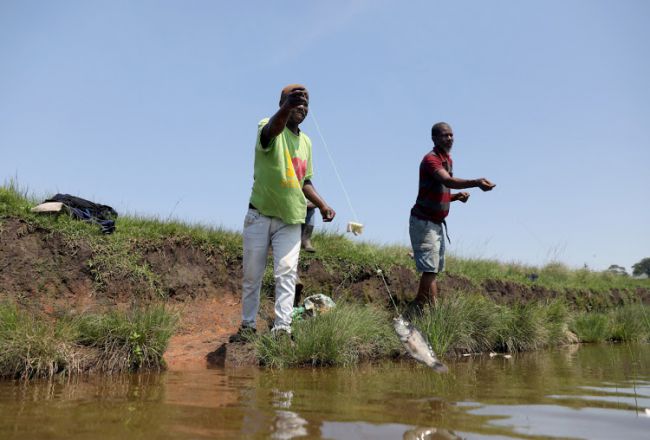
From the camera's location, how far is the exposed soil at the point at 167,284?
15.8 ft

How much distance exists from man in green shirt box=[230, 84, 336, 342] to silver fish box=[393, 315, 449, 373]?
0.94 m

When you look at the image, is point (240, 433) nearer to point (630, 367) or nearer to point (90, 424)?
point (90, 424)

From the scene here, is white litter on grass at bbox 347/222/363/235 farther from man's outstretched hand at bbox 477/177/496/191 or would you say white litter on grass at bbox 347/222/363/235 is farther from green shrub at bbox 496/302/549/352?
man's outstretched hand at bbox 477/177/496/191

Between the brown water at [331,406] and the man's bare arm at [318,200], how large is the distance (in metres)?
1.48

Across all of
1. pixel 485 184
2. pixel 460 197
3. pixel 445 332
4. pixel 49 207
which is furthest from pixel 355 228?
pixel 49 207

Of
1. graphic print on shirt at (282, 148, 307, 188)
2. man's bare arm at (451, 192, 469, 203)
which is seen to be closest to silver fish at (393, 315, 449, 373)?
graphic print on shirt at (282, 148, 307, 188)

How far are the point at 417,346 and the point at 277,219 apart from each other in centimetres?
155

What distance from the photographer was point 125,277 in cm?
575

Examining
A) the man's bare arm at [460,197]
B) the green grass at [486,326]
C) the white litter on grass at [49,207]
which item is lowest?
the green grass at [486,326]

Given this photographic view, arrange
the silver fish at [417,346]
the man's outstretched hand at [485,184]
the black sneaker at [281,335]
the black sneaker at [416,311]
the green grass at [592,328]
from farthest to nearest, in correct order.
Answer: the green grass at [592,328] → the black sneaker at [416,311] → the man's outstretched hand at [485,184] → the black sneaker at [281,335] → the silver fish at [417,346]

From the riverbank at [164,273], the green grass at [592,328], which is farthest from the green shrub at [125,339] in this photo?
the green grass at [592,328]

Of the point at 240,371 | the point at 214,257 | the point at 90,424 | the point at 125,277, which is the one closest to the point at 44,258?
the point at 125,277

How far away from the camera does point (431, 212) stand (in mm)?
5453

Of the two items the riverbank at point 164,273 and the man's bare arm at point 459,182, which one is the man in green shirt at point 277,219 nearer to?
the riverbank at point 164,273
